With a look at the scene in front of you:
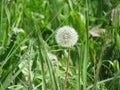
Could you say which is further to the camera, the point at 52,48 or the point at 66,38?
the point at 52,48

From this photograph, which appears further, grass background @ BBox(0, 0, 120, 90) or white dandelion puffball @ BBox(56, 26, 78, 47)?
grass background @ BBox(0, 0, 120, 90)

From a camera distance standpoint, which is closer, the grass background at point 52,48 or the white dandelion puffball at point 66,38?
the white dandelion puffball at point 66,38

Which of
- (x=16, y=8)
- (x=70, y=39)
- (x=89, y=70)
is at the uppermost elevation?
→ (x=16, y=8)

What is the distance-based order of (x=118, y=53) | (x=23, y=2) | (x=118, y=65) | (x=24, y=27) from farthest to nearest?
(x=23, y=2) < (x=24, y=27) < (x=118, y=53) < (x=118, y=65)

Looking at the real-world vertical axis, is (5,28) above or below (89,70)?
above

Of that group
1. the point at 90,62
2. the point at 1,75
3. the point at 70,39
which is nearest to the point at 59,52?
the point at 90,62

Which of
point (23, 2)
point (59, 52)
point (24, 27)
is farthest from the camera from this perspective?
point (23, 2)

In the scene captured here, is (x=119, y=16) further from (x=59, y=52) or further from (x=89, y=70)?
(x=59, y=52)

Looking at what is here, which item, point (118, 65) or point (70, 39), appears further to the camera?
point (118, 65)
